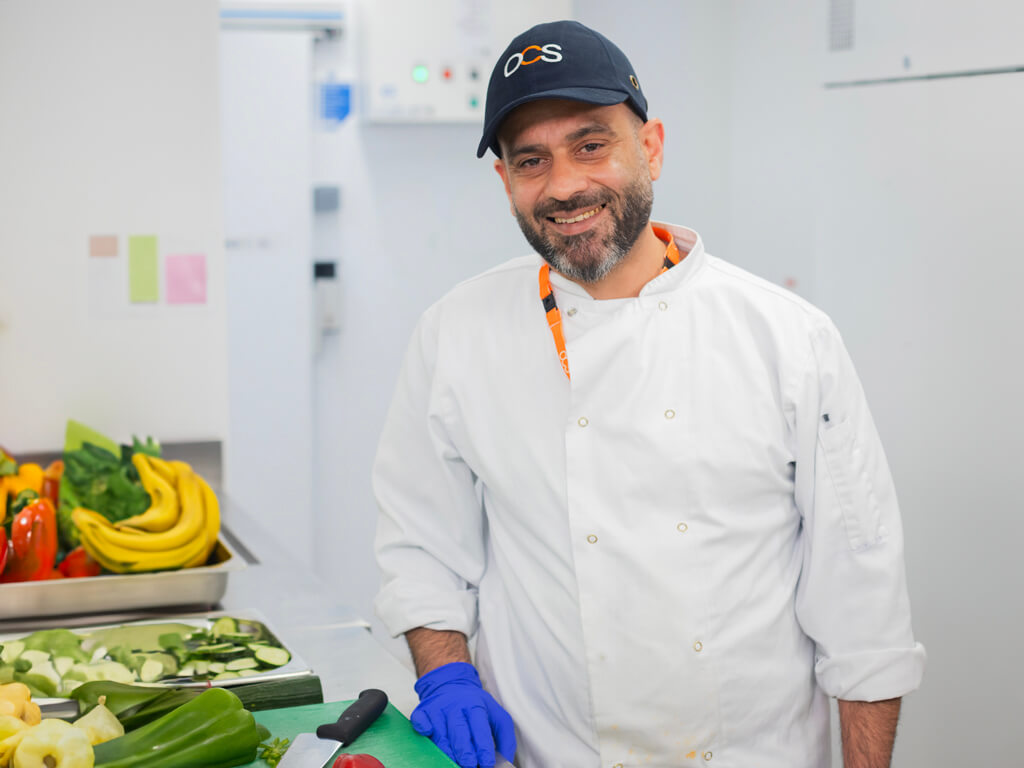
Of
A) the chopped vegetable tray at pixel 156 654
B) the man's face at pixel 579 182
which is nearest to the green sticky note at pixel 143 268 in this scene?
the chopped vegetable tray at pixel 156 654

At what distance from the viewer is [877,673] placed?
1304mm

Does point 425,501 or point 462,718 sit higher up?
point 425,501

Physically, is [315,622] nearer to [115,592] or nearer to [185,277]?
[115,592]

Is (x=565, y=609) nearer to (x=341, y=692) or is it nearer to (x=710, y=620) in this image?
(x=710, y=620)

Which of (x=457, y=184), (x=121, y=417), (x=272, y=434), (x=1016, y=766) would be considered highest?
(x=457, y=184)

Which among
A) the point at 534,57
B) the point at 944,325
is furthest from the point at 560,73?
the point at 944,325

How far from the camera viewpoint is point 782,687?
1339 millimetres

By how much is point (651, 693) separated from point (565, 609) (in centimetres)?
15

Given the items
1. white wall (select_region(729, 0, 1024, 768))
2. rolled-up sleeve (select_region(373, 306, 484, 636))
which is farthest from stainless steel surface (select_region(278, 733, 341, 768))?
white wall (select_region(729, 0, 1024, 768))

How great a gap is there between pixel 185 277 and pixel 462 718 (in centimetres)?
134

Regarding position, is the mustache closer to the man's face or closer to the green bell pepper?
the man's face

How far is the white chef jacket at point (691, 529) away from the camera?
4.29 ft

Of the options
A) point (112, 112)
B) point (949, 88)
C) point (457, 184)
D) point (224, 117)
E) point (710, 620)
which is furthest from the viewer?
point (457, 184)

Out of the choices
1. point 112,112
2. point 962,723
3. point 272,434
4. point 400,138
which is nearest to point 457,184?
point 400,138
